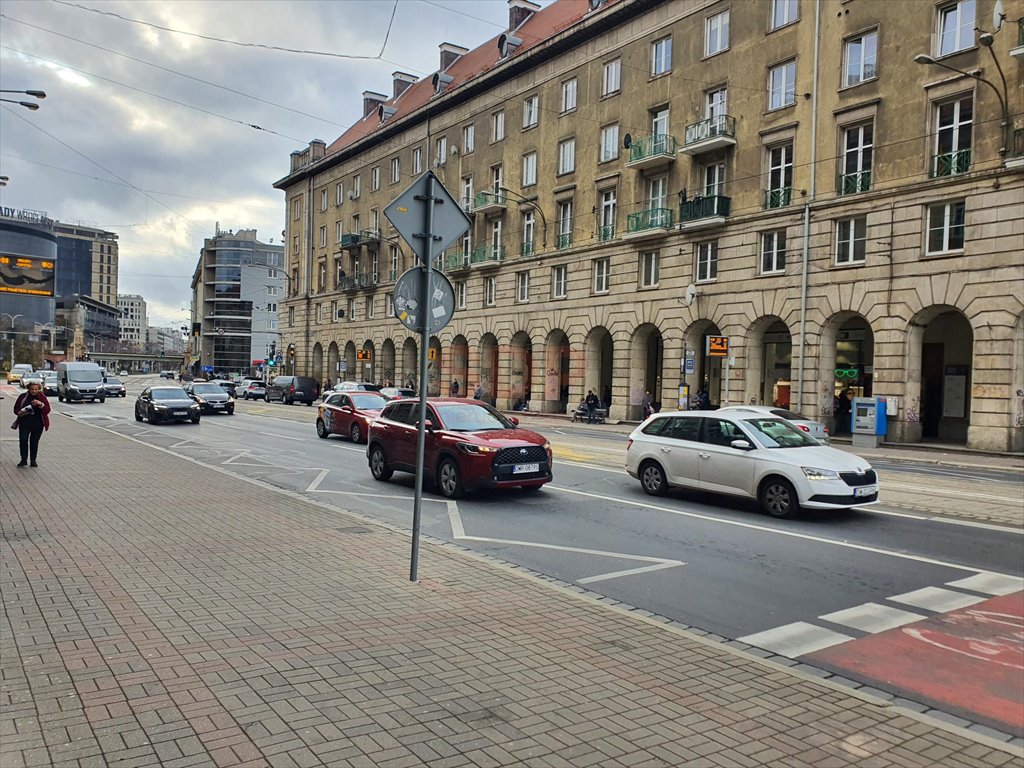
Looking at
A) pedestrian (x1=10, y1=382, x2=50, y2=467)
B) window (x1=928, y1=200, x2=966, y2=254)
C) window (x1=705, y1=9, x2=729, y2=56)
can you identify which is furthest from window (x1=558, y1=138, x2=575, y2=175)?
pedestrian (x1=10, y1=382, x2=50, y2=467)

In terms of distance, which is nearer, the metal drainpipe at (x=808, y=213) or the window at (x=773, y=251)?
the metal drainpipe at (x=808, y=213)

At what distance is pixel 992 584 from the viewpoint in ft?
24.8

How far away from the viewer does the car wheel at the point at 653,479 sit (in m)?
12.8

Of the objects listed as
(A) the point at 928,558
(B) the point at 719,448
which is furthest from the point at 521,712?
(B) the point at 719,448

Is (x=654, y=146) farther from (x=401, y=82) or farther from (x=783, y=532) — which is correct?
(x=401, y=82)

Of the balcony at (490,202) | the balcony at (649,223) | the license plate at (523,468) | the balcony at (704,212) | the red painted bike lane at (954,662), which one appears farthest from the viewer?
the balcony at (490,202)

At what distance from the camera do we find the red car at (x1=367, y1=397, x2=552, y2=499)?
11.9 m

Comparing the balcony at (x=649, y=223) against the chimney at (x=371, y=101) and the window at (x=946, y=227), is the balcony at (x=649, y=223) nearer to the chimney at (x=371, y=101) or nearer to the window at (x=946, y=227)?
the window at (x=946, y=227)

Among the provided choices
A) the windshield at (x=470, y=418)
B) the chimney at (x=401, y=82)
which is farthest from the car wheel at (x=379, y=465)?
the chimney at (x=401, y=82)

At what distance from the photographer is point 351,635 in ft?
17.5

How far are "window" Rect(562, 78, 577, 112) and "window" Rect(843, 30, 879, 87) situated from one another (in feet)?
50.4

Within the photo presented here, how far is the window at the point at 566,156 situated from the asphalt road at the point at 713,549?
28108 millimetres

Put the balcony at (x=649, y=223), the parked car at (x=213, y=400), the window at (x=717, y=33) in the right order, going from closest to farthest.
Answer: the window at (x=717, y=33), the balcony at (x=649, y=223), the parked car at (x=213, y=400)

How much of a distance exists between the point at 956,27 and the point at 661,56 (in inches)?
520
